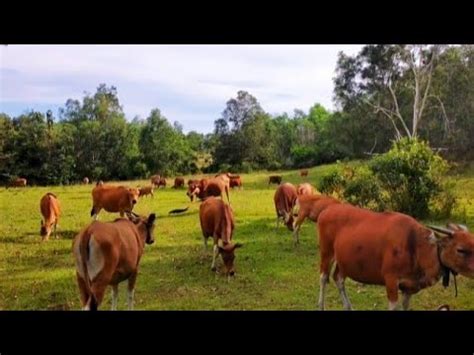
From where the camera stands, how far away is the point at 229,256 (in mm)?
5297

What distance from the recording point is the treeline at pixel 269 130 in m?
5.17

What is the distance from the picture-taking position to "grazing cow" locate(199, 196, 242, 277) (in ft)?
17.4

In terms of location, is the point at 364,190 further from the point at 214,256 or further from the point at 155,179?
the point at 155,179

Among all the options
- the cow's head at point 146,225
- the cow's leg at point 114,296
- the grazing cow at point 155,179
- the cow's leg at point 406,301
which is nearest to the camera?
the cow's leg at point 406,301

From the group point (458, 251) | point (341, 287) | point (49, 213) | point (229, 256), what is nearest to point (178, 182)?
point (229, 256)

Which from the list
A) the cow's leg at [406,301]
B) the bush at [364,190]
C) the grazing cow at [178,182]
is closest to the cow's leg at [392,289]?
the cow's leg at [406,301]

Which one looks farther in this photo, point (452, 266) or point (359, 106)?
point (359, 106)

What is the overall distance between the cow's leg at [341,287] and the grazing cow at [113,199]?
2.07 m

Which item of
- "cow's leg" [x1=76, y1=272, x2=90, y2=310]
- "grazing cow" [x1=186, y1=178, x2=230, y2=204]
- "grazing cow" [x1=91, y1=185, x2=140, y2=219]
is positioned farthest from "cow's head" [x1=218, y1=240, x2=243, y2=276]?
"cow's leg" [x1=76, y1=272, x2=90, y2=310]

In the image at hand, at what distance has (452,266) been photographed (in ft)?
13.0

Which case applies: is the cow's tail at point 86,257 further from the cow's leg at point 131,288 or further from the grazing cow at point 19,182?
the grazing cow at point 19,182
